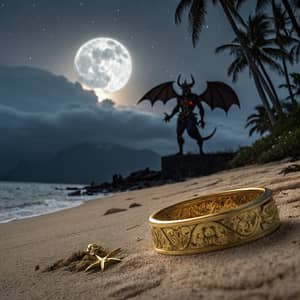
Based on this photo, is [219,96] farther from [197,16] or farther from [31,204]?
[31,204]

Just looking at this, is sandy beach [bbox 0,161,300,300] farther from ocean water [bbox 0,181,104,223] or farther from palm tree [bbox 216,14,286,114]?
palm tree [bbox 216,14,286,114]

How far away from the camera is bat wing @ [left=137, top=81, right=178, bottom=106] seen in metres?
15.6

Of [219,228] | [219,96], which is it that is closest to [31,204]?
[219,96]

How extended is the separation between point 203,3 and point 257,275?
16.3 meters

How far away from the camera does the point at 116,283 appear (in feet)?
3.72

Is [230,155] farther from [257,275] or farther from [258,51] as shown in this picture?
[257,275]

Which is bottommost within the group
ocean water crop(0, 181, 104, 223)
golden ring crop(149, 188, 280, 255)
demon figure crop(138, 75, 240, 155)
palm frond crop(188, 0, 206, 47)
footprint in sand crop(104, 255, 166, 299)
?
footprint in sand crop(104, 255, 166, 299)

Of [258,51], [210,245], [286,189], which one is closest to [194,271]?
[210,245]

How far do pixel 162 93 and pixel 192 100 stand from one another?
1.65 m

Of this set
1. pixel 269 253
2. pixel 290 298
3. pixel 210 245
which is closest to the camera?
pixel 290 298

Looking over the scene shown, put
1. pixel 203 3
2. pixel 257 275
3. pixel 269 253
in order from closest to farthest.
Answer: pixel 257 275
pixel 269 253
pixel 203 3

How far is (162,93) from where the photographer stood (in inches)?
618

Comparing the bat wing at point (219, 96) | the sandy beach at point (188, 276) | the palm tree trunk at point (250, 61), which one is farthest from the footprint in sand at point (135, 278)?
the bat wing at point (219, 96)

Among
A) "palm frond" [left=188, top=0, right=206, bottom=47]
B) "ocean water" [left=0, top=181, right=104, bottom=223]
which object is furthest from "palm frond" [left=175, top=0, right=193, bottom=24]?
"ocean water" [left=0, top=181, right=104, bottom=223]
